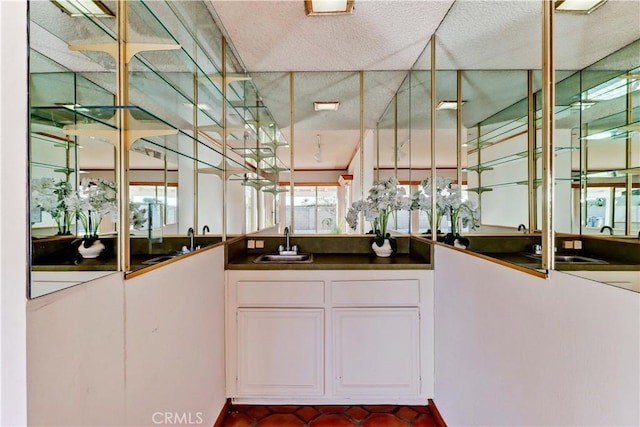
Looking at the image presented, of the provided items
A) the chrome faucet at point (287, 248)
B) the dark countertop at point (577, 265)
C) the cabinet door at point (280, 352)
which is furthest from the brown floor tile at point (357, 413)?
the dark countertop at point (577, 265)

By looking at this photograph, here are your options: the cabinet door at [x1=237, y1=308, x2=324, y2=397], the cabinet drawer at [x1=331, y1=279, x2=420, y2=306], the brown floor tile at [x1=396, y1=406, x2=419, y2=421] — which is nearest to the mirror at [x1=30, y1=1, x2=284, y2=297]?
the cabinet door at [x1=237, y1=308, x2=324, y2=397]

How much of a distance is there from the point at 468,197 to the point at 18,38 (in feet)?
6.65

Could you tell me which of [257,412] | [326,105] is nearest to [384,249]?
[257,412]

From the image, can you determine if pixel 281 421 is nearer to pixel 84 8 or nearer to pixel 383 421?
pixel 383 421

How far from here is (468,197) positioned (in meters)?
1.97

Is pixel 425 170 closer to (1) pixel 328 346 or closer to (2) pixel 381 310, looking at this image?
(2) pixel 381 310

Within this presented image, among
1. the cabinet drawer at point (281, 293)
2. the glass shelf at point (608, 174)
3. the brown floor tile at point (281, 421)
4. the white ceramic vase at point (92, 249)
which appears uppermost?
the glass shelf at point (608, 174)

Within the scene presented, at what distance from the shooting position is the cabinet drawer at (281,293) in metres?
2.03

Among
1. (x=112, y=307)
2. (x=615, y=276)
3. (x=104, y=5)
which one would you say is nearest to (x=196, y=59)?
(x=104, y=5)

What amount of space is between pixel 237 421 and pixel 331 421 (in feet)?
1.90

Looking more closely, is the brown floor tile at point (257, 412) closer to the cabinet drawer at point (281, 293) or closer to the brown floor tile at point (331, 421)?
the brown floor tile at point (331, 421)

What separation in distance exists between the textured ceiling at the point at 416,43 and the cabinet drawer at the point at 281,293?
1.20 m

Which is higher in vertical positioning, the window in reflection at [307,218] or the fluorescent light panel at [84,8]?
the fluorescent light panel at [84,8]

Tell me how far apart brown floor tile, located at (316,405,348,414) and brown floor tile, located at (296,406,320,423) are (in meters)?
0.04
